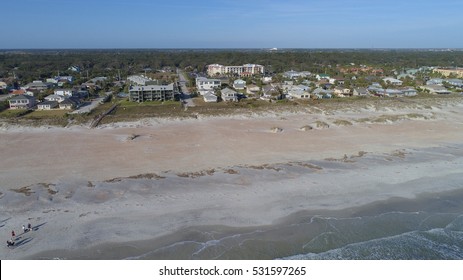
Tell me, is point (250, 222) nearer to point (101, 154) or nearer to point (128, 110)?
point (101, 154)

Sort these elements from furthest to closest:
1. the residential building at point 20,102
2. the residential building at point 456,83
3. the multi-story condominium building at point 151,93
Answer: the residential building at point 456,83 → the multi-story condominium building at point 151,93 → the residential building at point 20,102

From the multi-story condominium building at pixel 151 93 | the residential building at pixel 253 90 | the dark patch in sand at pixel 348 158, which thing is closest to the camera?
the dark patch in sand at pixel 348 158

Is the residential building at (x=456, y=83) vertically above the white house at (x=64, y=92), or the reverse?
the residential building at (x=456, y=83)

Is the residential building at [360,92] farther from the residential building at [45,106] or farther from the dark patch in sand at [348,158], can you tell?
the residential building at [45,106]

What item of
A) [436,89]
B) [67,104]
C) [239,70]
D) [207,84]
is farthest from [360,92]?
[67,104]

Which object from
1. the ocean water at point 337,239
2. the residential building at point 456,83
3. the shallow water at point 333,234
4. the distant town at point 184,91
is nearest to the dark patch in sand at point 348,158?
the shallow water at point 333,234

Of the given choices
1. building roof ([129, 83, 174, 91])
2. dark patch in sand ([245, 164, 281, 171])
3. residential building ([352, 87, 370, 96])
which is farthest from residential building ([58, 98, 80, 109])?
residential building ([352, 87, 370, 96])
